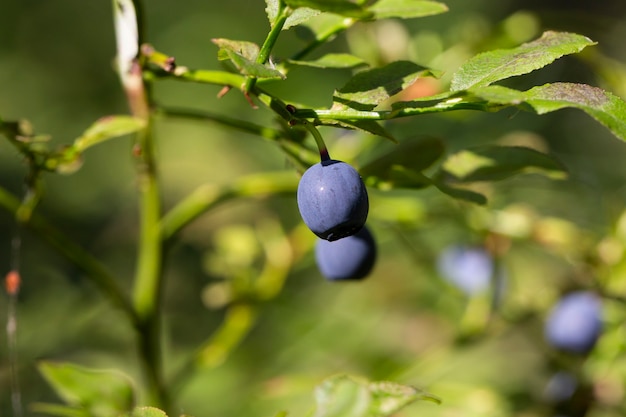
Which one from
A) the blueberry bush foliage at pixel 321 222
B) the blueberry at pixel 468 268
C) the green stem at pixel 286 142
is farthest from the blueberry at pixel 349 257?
the blueberry at pixel 468 268

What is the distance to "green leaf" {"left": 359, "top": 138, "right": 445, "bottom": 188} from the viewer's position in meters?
0.77

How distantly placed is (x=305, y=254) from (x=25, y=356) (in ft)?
1.70

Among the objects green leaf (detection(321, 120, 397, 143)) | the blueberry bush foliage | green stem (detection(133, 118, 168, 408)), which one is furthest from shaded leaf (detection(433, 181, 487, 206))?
green stem (detection(133, 118, 168, 408))

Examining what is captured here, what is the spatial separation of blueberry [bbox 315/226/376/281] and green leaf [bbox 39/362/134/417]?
26 centimetres

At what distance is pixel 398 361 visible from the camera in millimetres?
1469

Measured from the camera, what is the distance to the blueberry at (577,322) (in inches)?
50.0

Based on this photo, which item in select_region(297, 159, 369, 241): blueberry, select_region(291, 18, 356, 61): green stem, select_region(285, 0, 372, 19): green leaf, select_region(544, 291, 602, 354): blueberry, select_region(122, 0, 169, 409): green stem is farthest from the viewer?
select_region(544, 291, 602, 354): blueberry

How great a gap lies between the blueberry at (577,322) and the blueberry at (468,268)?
5.0 inches

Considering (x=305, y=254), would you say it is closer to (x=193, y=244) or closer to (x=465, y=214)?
(x=465, y=214)

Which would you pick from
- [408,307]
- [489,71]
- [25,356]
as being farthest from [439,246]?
[489,71]

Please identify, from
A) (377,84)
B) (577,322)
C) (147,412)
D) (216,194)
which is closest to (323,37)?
(377,84)

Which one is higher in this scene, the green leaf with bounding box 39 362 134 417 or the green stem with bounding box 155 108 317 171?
the green stem with bounding box 155 108 317 171

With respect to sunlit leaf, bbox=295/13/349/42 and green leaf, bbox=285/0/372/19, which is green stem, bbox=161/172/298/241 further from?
green leaf, bbox=285/0/372/19

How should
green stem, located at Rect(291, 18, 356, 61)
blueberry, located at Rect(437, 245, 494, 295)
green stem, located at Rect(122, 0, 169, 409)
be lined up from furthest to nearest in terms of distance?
blueberry, located at Rect(437, 245, 494, 295)
green stem, located at Rect(122, 0, 169, 409)
green stem, located at Rect(291, 18, 356, 61)
